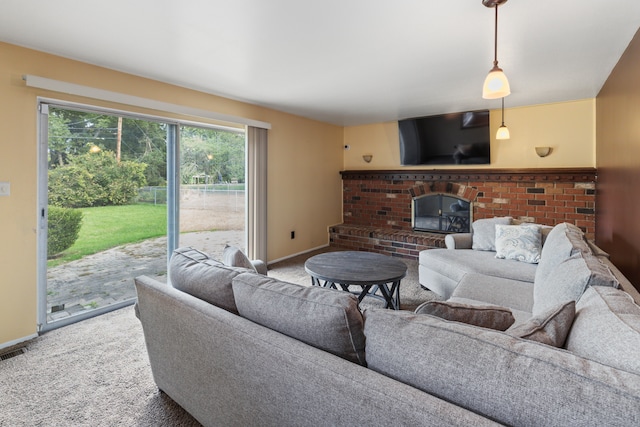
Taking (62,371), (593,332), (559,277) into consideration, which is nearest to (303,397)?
(593,332)

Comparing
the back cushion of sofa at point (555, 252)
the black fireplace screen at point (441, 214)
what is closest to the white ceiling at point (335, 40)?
the back cushion of sofa at point (555, 252)

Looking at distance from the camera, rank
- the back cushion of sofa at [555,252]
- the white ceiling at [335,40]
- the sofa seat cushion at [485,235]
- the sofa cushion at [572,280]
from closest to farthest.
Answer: the sofa cushion at [572,280] → the white ceiling at [335,40] → the back cushion of sofa at [555,252] → the sofa seat cushion at [485,235]

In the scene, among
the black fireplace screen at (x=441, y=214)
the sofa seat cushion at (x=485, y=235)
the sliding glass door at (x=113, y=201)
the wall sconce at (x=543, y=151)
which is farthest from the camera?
the black fireplace screen at (x=441, y=214)

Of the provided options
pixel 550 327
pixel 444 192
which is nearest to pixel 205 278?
pixel 550 327

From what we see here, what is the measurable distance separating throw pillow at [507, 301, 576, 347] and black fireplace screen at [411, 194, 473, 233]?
4075 mm

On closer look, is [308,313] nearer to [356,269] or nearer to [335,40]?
[356,269]

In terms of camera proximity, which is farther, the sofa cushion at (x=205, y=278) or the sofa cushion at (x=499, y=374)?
the sofa cushion at (x=205, y=278)

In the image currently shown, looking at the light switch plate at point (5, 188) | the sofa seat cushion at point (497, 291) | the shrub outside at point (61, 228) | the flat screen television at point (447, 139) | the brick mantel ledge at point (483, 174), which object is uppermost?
the flat screen television at point (447, 139)

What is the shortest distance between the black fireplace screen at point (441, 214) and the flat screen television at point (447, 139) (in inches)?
22.9

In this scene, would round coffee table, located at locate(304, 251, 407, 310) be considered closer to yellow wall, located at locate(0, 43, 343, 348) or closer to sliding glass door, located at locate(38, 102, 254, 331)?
sliding glass door, located at locate(38, 102, 254, 331)

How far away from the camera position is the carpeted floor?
1.74m

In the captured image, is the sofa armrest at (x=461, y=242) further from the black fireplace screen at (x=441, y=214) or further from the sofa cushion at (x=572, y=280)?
the sofa cushion at (x=572, y=280)

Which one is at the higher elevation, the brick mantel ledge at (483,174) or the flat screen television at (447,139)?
the flat screen television at (447,139)

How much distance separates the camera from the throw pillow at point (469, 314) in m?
1.19
